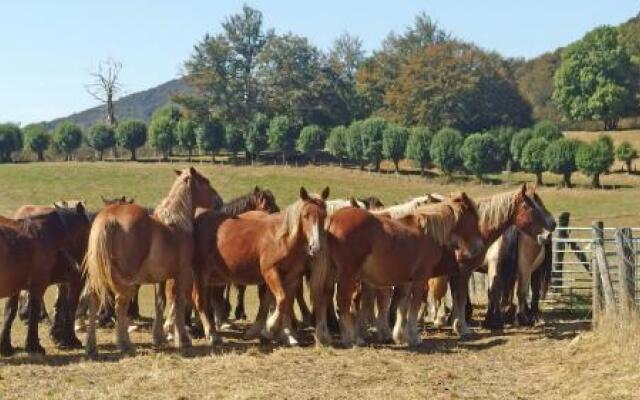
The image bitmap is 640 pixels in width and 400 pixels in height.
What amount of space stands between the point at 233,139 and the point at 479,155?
22.5 meters

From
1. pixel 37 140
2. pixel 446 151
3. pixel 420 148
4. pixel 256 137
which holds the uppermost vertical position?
pixel 37 140

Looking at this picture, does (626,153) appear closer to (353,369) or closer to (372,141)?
(372,141)

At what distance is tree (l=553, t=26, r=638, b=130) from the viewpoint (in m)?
83.2

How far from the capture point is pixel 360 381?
871cm

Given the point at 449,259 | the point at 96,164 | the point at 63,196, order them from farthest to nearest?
1. the point at 96,164
2. the point at 63,196
3. the point at 449,259

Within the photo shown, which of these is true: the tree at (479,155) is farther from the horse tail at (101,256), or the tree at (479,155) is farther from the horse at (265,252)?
the horse tail at (101,256)

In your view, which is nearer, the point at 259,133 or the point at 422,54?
the point at 259,133

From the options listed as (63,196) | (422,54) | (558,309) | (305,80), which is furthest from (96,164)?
(558,309)

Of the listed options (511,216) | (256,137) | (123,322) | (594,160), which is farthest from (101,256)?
(256,137)

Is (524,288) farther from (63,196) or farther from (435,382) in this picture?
(63,196)

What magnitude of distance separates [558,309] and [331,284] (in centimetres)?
643

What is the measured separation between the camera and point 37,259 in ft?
34.5

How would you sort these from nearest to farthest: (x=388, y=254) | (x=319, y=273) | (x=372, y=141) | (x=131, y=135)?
1. (x=319, y=273)
2. (x=388, y=254)
3. (x=372, y=141)
4. (x=131, y=135)

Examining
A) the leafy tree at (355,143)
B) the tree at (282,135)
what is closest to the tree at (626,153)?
the leafy tree at (355,143)
